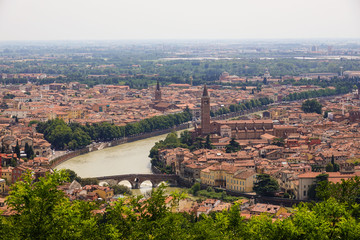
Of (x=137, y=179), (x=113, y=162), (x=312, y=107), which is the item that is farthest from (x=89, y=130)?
(x=312, y=107)

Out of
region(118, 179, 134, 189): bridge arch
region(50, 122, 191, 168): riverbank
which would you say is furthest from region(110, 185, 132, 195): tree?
region(50, 122, 191, 168): riverbank

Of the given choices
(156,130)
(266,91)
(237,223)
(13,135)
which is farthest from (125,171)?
(266,91)

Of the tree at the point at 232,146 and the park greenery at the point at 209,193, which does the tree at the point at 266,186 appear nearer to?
the park greenery at the point at 209,193

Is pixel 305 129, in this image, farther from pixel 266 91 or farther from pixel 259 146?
pixel 266 91

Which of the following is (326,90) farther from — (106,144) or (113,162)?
(113,162)

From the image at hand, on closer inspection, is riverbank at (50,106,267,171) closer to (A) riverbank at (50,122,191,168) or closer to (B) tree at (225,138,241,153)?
(A) riverbank at (50,122,191,168)

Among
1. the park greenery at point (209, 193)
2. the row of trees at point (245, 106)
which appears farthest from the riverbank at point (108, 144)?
the park greenery at point (209, 193)

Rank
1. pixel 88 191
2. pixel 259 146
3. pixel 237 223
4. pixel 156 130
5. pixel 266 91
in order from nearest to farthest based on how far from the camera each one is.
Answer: pixel 237 223, pixel 88 191, pixel 259 146, pixel 156 130, pixel 266 91
